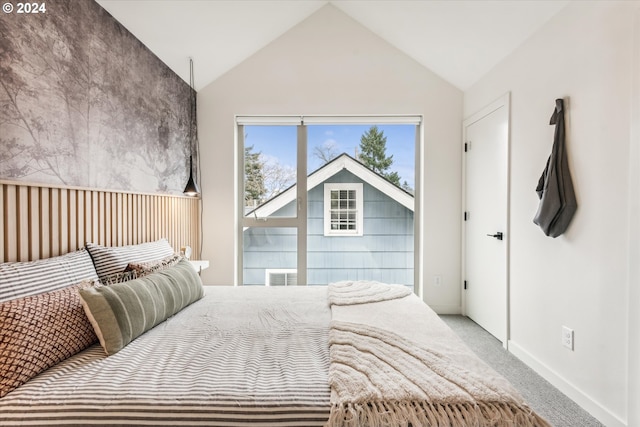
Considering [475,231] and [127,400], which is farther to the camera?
[475,231]

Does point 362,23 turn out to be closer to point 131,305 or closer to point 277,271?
point 277,271

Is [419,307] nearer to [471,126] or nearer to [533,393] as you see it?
[533,393]

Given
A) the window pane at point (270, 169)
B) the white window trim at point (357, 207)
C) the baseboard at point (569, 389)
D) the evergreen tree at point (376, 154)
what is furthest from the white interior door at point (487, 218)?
the window pane at point (270, 169)

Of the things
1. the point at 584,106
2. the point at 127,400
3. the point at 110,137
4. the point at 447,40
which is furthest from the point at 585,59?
the point at 110,137

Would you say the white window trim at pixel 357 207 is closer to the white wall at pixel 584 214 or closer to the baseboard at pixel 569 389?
the white wall at pixel 584 214

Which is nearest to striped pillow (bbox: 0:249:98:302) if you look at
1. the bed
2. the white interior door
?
the bed

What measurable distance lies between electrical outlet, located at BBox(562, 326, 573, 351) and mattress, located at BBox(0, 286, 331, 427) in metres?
1.56

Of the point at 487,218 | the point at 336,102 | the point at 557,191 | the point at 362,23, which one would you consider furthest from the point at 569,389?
the point at 362,23

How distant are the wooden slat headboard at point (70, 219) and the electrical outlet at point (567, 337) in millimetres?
2949

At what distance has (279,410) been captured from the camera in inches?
37.6

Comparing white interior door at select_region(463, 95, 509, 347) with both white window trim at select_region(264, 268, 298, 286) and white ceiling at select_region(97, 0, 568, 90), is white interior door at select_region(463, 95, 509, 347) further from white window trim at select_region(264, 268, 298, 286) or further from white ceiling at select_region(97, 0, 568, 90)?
white window trim at select_region(264, 268, 298, 286)

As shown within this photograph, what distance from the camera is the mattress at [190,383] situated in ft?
3.10

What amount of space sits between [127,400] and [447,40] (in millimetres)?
3312

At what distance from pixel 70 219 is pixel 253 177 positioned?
77.7 inches
